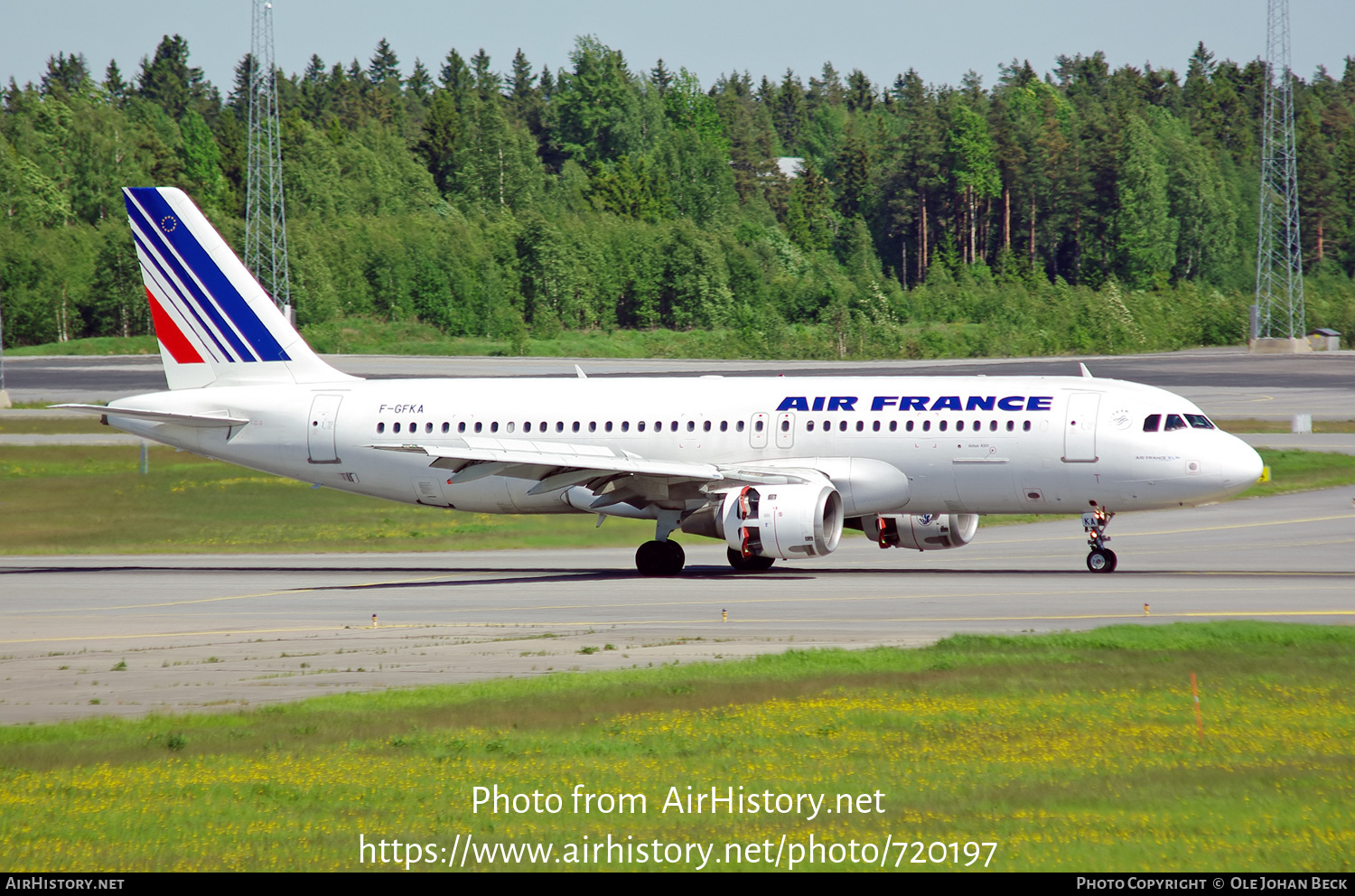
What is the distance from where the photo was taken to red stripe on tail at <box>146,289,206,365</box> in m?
42.2

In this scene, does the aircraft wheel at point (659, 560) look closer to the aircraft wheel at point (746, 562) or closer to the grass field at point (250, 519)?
the aircraft wheel at point (746, 562)

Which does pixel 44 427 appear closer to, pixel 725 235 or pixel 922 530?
pixel 922 530

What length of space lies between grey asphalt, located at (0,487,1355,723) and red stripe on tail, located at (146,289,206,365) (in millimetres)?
5898

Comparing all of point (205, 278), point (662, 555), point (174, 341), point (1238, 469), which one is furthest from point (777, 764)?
point (174, 341)

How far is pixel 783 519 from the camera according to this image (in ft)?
113

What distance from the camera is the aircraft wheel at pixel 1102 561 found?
35975 mm

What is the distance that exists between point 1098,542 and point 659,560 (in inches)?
428

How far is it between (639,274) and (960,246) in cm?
5697

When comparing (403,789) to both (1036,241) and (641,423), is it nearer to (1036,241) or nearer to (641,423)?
(641,423)

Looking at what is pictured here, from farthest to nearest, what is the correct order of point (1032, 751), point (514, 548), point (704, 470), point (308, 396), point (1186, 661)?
point (514, 548)
point (308, 396)
point (704, 470)
point (1186, 661)
point (1032, 751)

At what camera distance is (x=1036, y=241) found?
18225 cm

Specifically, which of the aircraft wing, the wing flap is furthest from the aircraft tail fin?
the aircraft wing

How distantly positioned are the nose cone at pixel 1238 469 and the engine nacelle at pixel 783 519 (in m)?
8.83

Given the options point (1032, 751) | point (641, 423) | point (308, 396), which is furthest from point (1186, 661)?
point (308, 396)
